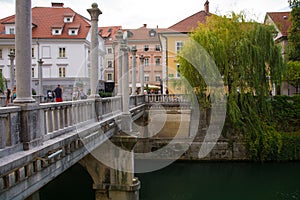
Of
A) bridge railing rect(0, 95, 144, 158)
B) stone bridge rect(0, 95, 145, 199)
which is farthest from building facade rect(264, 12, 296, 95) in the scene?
stone bridge rect(0, 95, 145, 199)

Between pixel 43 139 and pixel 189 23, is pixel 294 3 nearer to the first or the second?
pixel 189 23

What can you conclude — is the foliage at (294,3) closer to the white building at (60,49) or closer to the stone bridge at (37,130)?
the white building at (60,49)

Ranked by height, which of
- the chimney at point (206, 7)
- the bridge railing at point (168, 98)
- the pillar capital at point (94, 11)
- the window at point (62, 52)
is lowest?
the bridge railing at point (168, 98)

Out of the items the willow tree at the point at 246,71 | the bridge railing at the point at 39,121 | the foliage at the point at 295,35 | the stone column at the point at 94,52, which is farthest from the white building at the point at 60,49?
the bridge railing at the point at 39,121

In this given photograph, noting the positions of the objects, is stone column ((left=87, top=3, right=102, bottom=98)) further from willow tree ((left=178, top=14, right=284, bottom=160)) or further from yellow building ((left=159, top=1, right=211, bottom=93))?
yellow building ((left=159, top=1, right=211, bottom=93))

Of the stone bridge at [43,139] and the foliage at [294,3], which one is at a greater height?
the foliage at [294,3]

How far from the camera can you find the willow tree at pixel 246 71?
1584 centimetres

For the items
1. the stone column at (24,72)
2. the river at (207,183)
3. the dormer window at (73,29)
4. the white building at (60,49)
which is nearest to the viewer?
the stone column at (24,72)

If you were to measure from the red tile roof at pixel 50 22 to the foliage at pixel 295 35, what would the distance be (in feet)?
61.5

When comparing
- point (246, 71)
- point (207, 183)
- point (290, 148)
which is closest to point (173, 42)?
point (246, 71)

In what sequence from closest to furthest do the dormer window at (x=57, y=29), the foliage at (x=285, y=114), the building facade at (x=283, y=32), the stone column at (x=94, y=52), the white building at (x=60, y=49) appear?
the stone column at (x=94, y=52) < the foliage at (x=285, y=114) < the building facade at (x=283, y=32) < the white building at (x=60, y=49) < the dormer window at (x=57, y=29)

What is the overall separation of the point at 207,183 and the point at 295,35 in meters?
14.4

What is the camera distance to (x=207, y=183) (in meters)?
14.7

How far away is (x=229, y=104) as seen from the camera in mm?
16016
